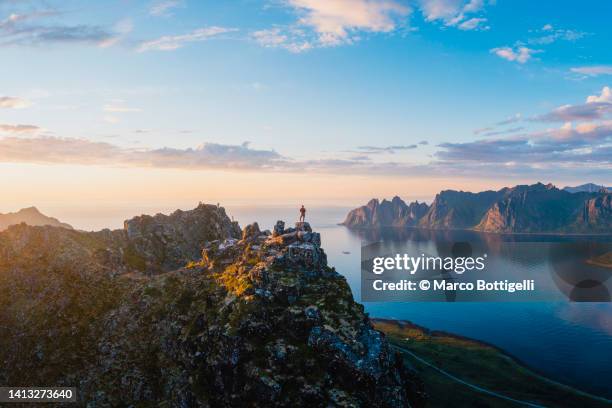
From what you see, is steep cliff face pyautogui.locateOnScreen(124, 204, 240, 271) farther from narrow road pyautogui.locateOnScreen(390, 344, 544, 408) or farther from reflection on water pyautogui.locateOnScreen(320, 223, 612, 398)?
reflection on water pyautogui.locateOnScreen(320, 223, 612, 398)

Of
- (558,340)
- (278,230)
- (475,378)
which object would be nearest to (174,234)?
(278,230)

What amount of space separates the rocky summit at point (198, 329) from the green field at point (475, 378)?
133ft

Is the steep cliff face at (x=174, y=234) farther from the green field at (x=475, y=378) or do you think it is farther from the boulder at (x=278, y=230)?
the green field at (x=475, y=378)

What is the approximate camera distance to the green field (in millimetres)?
109500

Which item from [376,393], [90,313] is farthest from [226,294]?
[376,393]

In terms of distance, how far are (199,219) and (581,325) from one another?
174m

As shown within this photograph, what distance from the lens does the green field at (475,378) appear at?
110 meters

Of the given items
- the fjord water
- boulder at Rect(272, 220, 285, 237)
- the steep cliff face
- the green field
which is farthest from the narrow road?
the steep cliff face

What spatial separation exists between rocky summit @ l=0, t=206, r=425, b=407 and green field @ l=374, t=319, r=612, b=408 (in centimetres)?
4064

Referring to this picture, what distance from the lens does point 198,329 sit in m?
71.6

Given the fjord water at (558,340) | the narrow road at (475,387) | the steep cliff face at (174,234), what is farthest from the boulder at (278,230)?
the fjord water at (558,340)

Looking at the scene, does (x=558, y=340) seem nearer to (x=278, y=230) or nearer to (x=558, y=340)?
(x=558, y=340)

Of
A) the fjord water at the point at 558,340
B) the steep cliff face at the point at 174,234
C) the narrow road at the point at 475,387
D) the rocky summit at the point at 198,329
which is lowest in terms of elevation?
the fjord water at the point at 558,340

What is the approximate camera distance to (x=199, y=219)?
11675 cm
